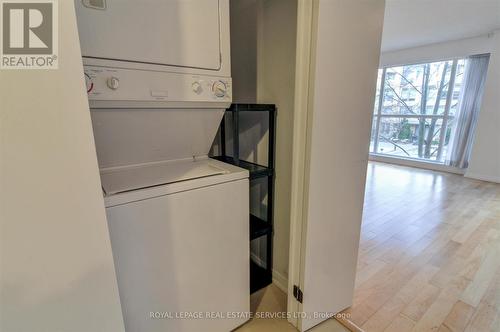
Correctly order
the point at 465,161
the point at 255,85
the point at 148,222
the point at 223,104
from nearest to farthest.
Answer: the point at 148,222 → the point at 223,104 → the point at 255,85 → the point at 465,161

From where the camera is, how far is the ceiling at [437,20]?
2.85 metres

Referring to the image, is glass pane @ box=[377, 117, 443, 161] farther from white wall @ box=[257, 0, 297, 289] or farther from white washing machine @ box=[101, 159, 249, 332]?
white washing machine @ box=[101, 159, 249, 332]

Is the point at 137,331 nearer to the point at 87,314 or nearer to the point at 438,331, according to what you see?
the point at 87,314

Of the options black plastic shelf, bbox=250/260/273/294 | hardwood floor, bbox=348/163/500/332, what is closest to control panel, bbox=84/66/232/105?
black plastic shelf, bbox=250/260/273/294

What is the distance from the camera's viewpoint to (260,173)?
147 cm

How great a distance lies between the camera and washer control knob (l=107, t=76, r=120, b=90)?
0.97 meters

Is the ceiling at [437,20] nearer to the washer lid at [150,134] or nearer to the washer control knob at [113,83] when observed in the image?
the washer lid at [150,134]

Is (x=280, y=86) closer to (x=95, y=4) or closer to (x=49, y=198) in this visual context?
(x=95, y=4)

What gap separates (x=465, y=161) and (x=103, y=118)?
5.75 meters

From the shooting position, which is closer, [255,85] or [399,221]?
[255,85]

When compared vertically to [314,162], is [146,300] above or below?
below

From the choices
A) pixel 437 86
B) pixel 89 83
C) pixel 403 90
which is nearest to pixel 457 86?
pixel 437 86

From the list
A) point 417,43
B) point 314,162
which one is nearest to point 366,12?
point 314,162

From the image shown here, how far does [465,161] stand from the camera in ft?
14.8
